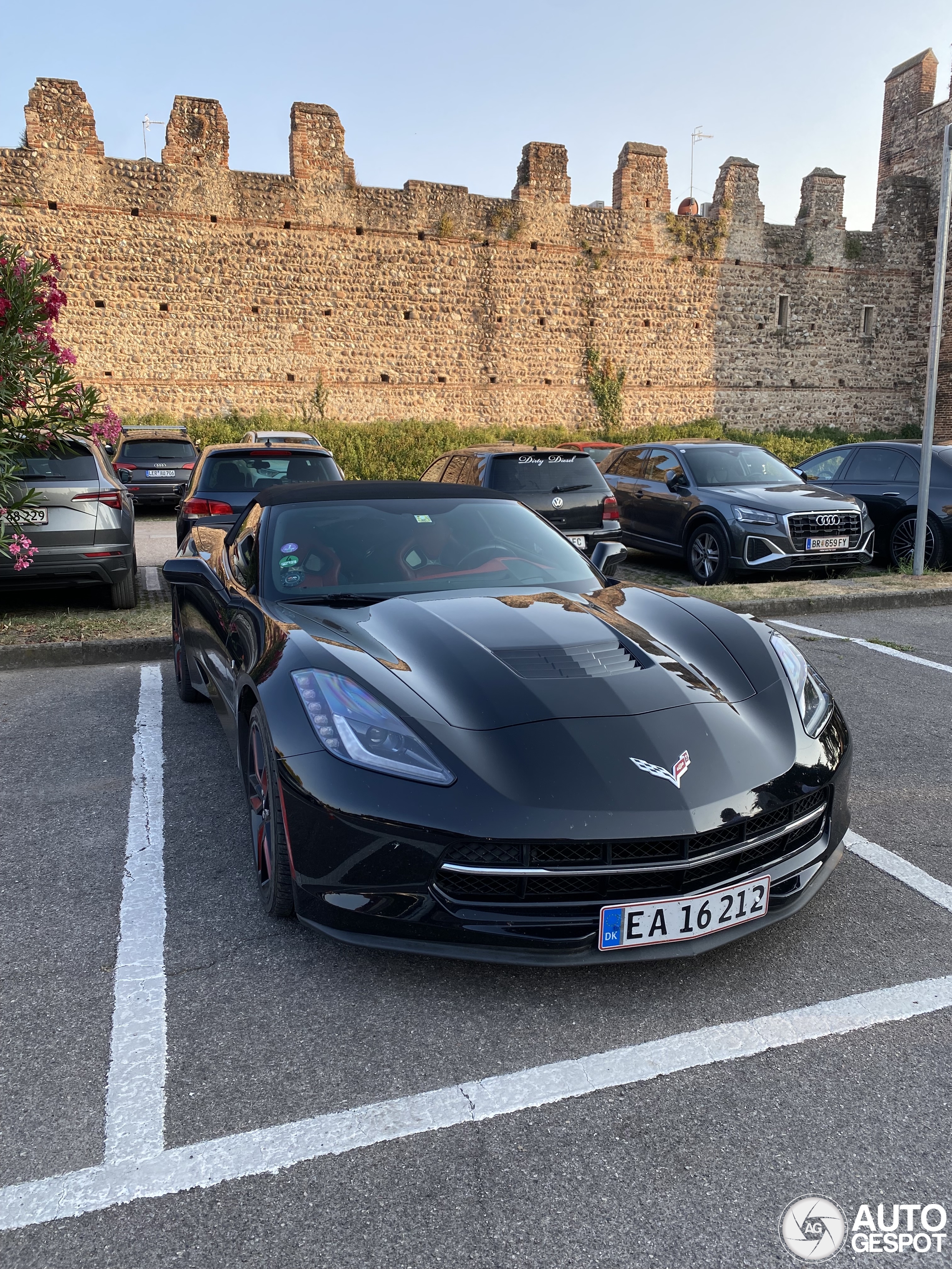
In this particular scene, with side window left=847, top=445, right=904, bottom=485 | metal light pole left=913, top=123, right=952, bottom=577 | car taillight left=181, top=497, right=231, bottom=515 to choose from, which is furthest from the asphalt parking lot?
side window left=847, top=445, right=904, bottom=485

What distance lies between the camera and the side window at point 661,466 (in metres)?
10.7

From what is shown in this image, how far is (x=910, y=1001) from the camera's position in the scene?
8.46ft

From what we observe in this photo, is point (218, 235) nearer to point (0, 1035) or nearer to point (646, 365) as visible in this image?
point (646, 365)

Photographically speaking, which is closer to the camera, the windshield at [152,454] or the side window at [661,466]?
the side window at [661,466]

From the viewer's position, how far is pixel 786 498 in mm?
9664

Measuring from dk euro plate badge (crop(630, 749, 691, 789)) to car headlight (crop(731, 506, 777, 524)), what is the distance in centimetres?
741

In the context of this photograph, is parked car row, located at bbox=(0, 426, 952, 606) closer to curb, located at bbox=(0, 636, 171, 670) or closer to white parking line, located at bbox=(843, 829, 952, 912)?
curb, located at bbox=(0, 636, 171, 670)

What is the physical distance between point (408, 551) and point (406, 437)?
62.4 ft

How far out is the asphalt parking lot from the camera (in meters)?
1.84

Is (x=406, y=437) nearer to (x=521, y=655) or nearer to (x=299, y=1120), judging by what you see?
(x=521, y=655)

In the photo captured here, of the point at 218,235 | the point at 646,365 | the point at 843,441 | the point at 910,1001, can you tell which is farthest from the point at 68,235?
the point at 910,1001

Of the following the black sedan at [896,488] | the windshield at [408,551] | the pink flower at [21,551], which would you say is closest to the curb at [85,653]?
the pink flower at [21,551]

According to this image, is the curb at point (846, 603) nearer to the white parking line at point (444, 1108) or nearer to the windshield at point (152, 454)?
the white parking line at point (444, 1108)

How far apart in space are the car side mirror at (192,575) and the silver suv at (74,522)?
3.09 metres
